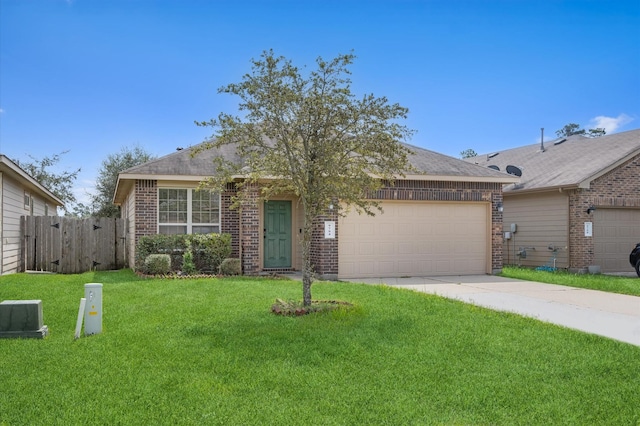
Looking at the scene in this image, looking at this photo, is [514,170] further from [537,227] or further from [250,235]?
[250,235]

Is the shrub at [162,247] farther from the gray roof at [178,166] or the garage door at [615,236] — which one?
the garage door at [615,236]

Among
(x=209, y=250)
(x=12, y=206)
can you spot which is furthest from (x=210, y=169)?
(x=12, y=206)

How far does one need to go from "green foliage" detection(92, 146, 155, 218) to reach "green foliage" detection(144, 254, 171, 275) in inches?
643

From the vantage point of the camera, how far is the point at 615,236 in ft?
52.3

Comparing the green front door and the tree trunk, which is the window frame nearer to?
the green front door

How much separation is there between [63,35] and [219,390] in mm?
12729

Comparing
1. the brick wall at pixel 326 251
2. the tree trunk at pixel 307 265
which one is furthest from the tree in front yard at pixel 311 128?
the brick wall at pixel 326 251

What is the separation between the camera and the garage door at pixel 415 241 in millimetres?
13398

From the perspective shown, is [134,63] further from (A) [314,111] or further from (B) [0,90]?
(A) [314,111]

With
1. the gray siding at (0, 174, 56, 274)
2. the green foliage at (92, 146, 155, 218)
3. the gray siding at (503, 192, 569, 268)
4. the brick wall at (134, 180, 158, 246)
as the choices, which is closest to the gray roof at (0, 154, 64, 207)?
the gray siding at (0, 174, 56, 274)

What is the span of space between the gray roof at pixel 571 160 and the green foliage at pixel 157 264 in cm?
1135

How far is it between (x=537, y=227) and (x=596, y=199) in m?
2.02

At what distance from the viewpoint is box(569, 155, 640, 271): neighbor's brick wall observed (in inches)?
602

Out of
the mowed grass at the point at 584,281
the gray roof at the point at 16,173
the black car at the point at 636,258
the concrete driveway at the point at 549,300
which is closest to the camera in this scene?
the concrete driveway at the point at 549,300
